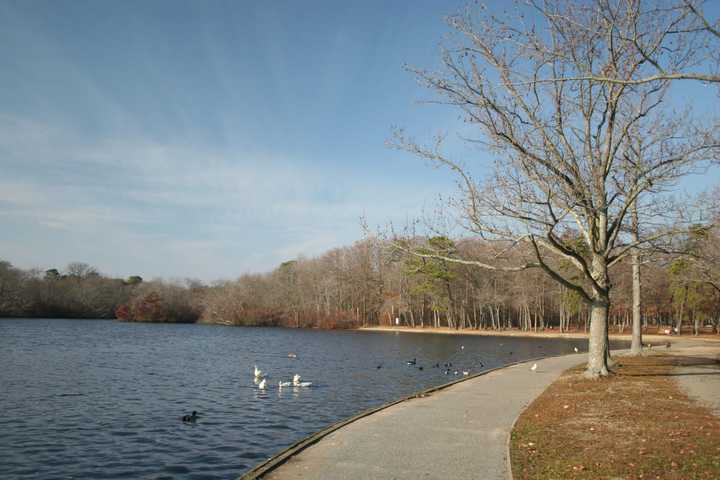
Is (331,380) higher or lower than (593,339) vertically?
lower

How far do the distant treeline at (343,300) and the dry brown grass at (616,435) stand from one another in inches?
2060

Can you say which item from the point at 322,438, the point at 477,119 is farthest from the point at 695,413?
the point at 477,119

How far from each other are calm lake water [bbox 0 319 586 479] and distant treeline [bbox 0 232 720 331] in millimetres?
38052

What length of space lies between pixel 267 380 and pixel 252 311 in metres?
63.4

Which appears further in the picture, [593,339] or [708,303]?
[708,303]

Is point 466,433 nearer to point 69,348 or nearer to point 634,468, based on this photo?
point 634,468

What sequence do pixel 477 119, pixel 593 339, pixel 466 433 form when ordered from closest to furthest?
pixel 466 433 → pixel 477 119 → pixel 593 339

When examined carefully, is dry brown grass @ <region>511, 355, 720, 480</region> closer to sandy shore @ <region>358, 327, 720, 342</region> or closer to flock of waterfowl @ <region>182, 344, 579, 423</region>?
flock of waterfowl @ <region>182, 344, 579, 423</region>

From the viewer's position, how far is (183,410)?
1659 cm

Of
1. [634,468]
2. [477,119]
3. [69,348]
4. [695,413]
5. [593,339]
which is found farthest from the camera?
[69,348]

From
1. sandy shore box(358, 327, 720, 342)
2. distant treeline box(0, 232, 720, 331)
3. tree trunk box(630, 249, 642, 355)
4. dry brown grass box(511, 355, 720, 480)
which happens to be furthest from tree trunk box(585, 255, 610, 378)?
distant treeline box(0, 232, 720, 331)

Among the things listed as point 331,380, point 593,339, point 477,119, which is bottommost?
point 331,380

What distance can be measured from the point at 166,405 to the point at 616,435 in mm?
13113

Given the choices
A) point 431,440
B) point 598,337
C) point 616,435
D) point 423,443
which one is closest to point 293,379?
point 598,337
